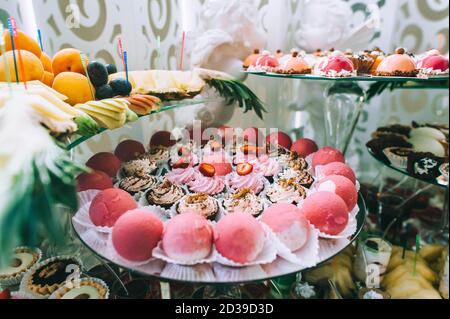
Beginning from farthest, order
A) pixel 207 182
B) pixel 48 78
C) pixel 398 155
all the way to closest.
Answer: pixel 398 155 < pixel 207 182 < pixel 48 78

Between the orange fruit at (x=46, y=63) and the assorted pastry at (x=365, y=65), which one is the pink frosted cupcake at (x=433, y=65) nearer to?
the assorted pastry at (x=365, y=65)

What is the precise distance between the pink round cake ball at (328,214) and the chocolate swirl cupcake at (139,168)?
0.70 metres

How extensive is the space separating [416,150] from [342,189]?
783 mm

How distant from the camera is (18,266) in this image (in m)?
1.12

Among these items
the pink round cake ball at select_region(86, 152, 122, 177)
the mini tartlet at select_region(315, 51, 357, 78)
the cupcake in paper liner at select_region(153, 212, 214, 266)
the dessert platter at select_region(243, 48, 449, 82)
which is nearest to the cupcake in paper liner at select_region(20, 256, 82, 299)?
the pink round cake ball at select_region(86, 152, 122, 177)

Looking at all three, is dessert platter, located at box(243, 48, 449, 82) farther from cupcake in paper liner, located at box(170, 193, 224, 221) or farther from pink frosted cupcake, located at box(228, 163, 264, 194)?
cupcake in paper liner, located at box(170, 193, 224, 221)

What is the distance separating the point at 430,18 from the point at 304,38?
81 cm

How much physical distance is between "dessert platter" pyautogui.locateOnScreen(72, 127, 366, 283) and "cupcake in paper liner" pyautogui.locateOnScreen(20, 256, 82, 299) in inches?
9.4

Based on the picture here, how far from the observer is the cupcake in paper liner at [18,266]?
107 centimetres

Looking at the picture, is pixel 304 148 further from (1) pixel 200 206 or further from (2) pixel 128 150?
(2) pixel 128 150

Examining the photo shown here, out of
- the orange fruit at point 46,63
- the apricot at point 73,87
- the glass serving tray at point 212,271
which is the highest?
the orange fruit at point 46,63

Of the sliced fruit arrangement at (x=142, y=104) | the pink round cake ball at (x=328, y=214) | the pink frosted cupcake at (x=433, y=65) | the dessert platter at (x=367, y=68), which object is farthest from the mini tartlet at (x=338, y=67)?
the sliced fruit arrangement at (x=142, y=104)

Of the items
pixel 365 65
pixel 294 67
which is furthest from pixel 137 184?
pixel 365 65

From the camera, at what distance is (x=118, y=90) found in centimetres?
112
